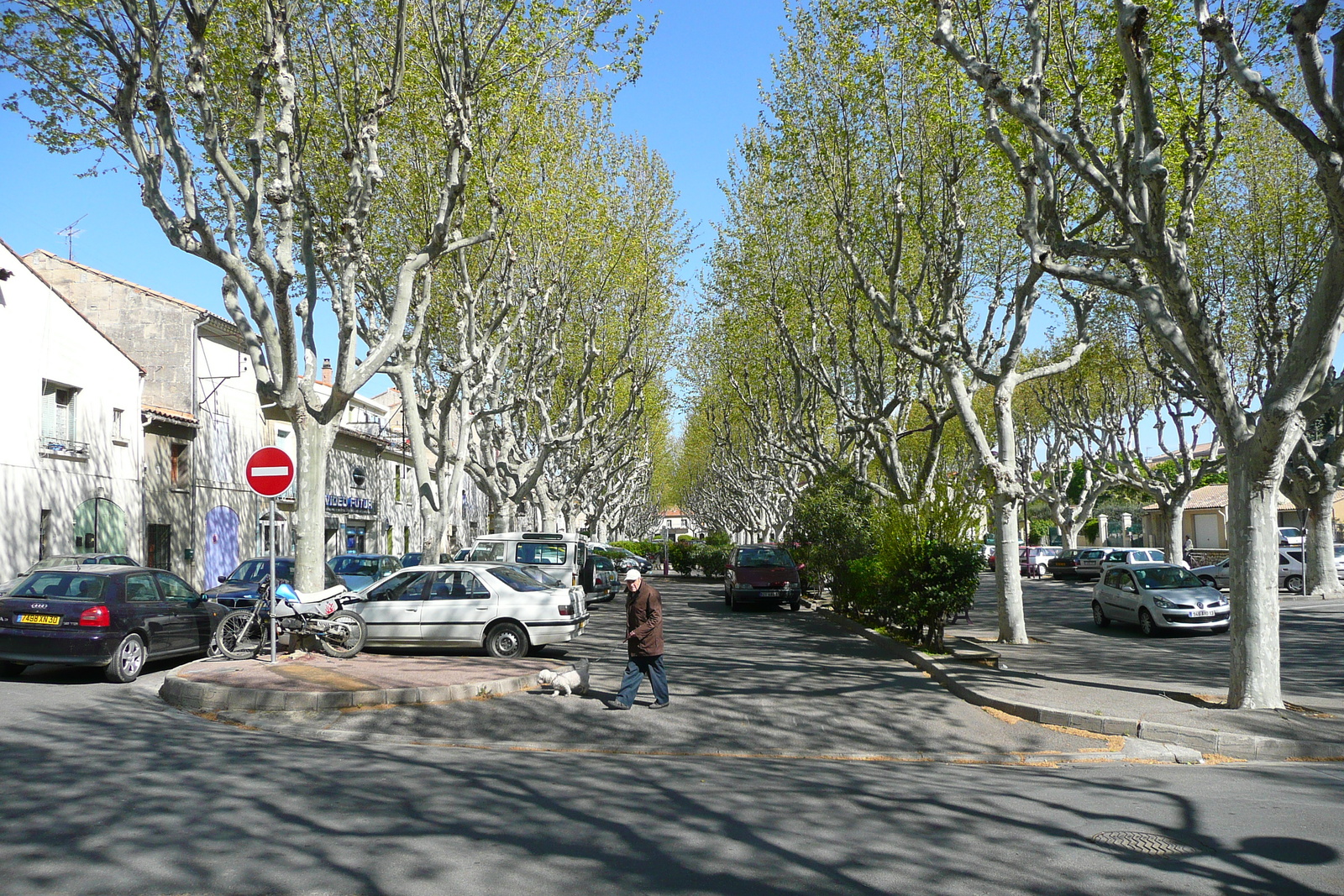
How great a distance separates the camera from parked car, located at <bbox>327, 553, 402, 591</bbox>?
22500mm

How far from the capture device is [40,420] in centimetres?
2314

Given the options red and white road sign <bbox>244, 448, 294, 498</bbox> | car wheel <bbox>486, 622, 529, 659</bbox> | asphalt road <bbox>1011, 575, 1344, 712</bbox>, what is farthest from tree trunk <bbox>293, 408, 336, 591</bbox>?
asphalt road <bbox>1011, 575, 1344, 712</bbox>

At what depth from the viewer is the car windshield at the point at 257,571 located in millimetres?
19542

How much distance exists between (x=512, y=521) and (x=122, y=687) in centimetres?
1776

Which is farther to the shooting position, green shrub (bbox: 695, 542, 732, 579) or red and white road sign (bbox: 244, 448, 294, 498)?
green shrub (bbox: 695, 542, 732, 579)

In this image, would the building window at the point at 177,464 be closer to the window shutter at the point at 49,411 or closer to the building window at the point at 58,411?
the building window at the point at 58,411

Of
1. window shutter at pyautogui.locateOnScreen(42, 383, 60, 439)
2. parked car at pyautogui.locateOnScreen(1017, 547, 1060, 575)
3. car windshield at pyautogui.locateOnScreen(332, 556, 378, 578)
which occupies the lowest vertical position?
parked car at pyautogui.locateOnScreen(1017, 547, 1060, 575)

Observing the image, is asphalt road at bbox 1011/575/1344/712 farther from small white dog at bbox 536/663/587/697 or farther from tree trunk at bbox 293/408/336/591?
tree trunk at bbox 293/408/336/591

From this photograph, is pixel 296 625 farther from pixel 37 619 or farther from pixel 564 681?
pixel 564 681

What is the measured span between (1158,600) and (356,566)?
1778 centimetres

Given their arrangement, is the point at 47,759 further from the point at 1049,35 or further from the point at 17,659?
the point at 1049,35

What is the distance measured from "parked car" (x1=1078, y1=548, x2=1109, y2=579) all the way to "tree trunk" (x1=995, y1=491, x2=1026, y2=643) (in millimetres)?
26470

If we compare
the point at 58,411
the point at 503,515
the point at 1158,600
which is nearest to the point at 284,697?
the point at 1158,600

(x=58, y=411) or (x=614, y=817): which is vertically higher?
(x=58, y=411)
